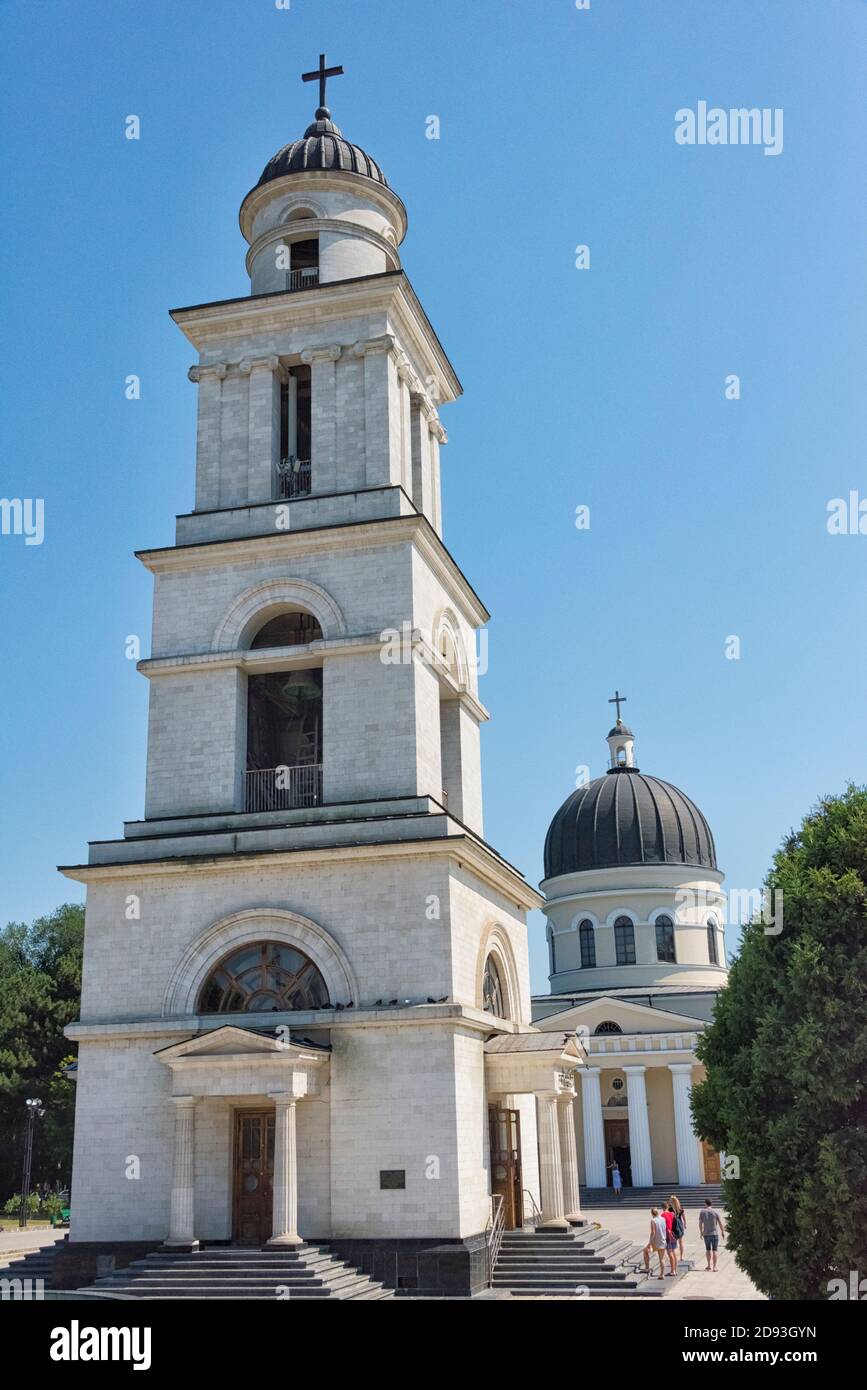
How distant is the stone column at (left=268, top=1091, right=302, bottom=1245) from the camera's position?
18688mm

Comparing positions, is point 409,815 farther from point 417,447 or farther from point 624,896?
point 624,896

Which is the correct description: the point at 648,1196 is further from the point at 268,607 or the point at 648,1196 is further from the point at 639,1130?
the point at 268,607

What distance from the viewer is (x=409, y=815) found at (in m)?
21.3

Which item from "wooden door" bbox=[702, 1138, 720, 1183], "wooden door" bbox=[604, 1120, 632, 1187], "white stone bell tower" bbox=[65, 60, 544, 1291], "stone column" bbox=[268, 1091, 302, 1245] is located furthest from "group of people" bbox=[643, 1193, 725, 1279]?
"wooden door" bbox=[604, 1120, 632, 1187]

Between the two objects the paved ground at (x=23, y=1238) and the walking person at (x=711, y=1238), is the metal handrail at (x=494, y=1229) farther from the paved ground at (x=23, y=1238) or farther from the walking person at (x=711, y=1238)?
the paved ground at (x=23, y=1238)

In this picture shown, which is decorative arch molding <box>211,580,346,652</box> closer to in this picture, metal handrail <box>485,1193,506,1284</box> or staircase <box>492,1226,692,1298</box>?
metal handrail <box>485,1193,506,1284</box>

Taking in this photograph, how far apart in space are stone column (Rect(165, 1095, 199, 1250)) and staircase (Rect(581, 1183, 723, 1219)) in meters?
22.7

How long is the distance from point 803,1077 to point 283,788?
497 inches

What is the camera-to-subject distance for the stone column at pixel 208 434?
25.4 meters

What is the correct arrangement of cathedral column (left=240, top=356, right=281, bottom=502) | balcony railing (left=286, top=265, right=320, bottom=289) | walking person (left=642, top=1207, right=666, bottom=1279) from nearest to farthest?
walking person (left=642, top=1207, right=666, bottom=1279) → cathedral column (left=240, top=356, right=281, bottom=502) → balcony railing (left=286, top=265, right=320, bottom=289)

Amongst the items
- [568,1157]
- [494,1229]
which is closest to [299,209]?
[568,1157]
